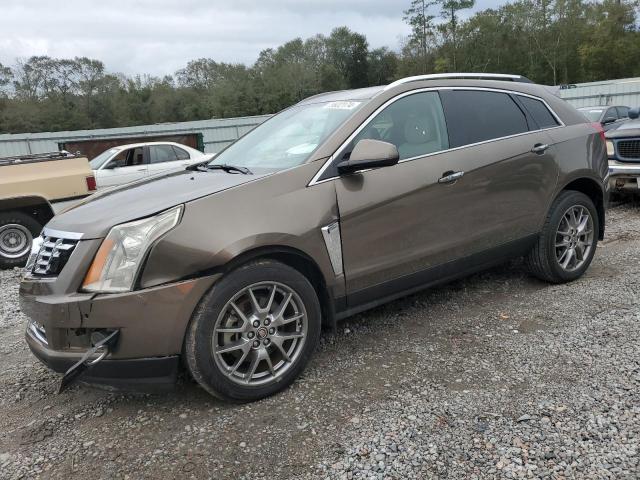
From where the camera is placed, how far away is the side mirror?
3047 mm

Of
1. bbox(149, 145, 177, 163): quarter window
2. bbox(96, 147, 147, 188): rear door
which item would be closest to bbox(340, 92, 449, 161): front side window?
bbox(96, 147, 147, 188): rear door

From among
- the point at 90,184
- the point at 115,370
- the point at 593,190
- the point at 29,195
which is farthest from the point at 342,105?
the point at 29,195

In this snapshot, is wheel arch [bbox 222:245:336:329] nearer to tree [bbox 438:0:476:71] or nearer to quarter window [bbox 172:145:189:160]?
quarter window [bbox 172:145:189:160]

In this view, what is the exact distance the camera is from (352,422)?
8.63 feet

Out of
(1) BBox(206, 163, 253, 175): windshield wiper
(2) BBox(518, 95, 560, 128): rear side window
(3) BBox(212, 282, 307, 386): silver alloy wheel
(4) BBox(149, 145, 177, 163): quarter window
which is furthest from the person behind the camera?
(4) BBox(149, 145, 177, 163): quarter window

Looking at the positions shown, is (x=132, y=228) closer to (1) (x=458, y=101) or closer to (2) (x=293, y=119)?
(2) (x=293, y=119)

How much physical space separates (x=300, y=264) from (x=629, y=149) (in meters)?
6.94

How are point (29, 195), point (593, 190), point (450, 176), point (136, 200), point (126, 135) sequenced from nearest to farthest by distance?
point (136, 200) → point (450, 176) → point (593, 190) → point (29, 195) → point (126, 135)

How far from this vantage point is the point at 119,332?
2.50 meters

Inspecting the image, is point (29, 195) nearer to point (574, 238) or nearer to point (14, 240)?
point (14, 240)

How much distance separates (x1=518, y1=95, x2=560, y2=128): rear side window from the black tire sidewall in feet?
2.09

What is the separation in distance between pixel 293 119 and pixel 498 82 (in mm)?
1757

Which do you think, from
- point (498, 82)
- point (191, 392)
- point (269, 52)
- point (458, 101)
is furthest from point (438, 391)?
point (269, 52)

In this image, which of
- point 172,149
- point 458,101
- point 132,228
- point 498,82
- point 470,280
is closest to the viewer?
point 132,228
